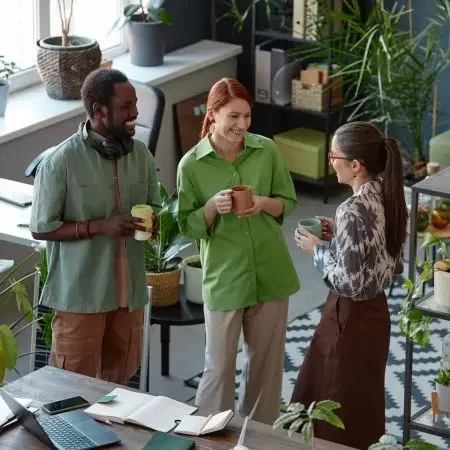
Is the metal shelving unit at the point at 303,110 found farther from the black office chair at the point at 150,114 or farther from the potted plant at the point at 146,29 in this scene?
the black office chair at the point at 150,114

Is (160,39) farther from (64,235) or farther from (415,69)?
(64,235)

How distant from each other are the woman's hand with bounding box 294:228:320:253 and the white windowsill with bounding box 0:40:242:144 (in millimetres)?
2322

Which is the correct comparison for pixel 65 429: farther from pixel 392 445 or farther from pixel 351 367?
pixel 351 367

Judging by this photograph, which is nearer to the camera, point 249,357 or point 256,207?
point 256,207

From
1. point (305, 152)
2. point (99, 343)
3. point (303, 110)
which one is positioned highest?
point (99, 343)

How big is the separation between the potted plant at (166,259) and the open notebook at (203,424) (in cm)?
156

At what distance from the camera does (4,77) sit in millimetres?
6602

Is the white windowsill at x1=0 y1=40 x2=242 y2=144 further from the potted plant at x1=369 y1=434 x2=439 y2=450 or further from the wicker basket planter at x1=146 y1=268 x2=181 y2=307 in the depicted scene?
the potted plant at x1=369 y1=434 x2=439 y2=450

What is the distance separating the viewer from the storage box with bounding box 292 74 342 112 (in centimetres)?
748

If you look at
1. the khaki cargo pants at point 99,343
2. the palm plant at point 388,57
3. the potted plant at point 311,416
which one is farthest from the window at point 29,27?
the potted plant at point 311,416

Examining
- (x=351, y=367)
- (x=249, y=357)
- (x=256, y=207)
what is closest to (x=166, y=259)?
(x=249, y=357)

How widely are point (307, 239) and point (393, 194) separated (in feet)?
1.23

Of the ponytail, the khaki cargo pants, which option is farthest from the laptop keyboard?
the ponytail

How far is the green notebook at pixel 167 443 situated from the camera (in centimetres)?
343
